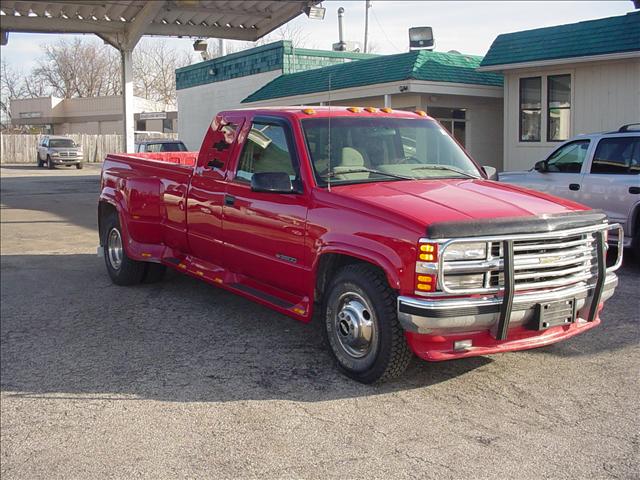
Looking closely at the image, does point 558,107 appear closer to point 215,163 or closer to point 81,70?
point 215,163

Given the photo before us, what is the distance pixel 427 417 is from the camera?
490 centimetres

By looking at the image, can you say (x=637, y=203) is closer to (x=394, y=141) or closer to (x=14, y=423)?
(x=394, y=141)

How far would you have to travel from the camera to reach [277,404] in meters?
5.20

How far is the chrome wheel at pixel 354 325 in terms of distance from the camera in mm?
5395

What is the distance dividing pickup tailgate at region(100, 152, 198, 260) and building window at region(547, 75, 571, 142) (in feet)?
36.5

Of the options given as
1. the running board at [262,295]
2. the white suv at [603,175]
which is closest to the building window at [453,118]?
the white suv at [603,175]

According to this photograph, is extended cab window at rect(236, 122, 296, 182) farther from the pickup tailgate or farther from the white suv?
the white suv

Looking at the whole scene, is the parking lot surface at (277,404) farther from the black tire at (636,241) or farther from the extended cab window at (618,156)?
the extended cab window at (618,156)

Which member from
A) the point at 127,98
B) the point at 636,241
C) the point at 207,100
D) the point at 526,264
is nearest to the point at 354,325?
the point at 526,264

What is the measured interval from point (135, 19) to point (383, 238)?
58.8 feet

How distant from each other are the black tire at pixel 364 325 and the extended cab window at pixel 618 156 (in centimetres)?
597

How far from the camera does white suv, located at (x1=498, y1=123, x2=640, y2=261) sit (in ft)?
32.2

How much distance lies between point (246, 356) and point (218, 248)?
129cm

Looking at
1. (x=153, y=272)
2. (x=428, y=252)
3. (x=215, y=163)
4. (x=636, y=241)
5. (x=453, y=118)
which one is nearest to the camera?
(x=428, y=252)
